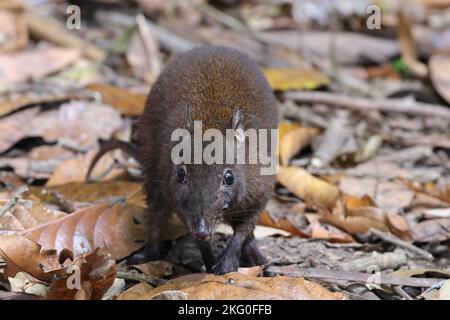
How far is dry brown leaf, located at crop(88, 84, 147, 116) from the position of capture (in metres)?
7.16

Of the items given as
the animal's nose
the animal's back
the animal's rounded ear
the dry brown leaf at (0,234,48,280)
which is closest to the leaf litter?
the dry brown leaf at (0,234,48,280)

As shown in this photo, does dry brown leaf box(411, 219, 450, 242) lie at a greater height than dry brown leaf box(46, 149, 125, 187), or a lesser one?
lesser

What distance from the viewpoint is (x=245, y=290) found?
420 cm

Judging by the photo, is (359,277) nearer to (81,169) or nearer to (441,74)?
(81,169)

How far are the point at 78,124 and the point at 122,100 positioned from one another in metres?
0.49

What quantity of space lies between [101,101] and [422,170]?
315 centimetres

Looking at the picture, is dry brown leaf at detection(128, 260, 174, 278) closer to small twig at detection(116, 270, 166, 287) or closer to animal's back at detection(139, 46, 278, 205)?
small twig at detection(116, 270, 166, 287)

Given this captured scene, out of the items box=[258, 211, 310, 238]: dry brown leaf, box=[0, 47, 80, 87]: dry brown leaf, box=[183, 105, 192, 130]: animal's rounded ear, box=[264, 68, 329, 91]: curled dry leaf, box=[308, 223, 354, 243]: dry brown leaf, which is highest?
box=[0, 47, 80, 87]: dry brown leaf

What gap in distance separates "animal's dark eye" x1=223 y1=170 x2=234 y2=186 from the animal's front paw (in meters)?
0.51

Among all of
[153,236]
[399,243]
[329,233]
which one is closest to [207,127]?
[153,236]

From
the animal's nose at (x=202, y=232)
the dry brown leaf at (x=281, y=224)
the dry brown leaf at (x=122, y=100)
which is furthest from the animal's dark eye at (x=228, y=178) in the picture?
the dry brown leaf at (x=122, y=100)

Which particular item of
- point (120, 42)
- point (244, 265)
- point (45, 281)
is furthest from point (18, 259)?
point (120, 42)
